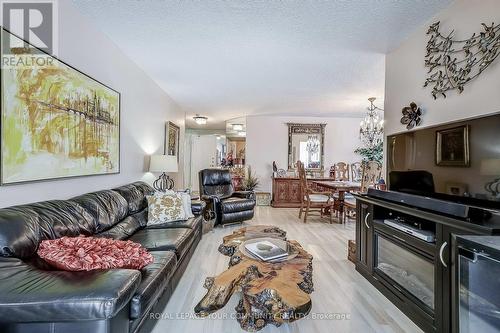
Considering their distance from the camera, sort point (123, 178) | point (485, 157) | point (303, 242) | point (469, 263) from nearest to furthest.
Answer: point (469, 263), point (485, 157), point (123, 178), point (303, 242)

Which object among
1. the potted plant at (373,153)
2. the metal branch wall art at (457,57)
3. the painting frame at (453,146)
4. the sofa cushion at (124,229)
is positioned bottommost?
the sofa cushion at (124,229)

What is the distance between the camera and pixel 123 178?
3195 mm

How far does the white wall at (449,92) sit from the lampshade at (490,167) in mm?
452

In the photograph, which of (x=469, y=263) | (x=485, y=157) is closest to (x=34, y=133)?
(x=469, y=263)

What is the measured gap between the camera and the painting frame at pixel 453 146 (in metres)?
1.64

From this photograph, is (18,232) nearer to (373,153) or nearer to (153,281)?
(153,281)

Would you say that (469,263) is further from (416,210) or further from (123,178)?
(123,178)

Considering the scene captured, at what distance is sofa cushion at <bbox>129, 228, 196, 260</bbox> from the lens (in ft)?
7.10

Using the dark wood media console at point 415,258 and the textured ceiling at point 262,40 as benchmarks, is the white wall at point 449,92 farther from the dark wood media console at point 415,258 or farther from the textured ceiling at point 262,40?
the dark wood media console at point 415,258

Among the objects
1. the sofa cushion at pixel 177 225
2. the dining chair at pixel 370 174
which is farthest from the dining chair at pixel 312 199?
the sofa cushion at pixel 177 225

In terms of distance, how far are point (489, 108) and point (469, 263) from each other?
44.4 inches

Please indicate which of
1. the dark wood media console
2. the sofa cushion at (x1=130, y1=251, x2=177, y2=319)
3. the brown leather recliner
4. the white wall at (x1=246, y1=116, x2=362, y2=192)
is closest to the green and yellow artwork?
the sofa cushion at (x1=130, y1=251, x2=177, y2=319)

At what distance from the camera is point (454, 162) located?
1723mm

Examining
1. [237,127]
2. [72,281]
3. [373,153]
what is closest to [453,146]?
[72,281]
